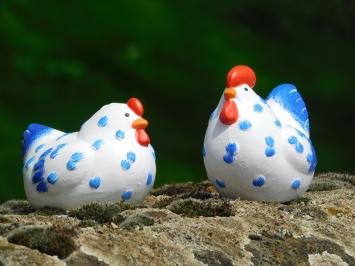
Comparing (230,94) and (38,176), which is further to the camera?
(230,94)

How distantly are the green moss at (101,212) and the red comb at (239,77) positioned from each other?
171 cm

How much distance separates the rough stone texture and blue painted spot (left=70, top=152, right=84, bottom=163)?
45cm

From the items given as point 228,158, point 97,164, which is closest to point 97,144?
point 97,164

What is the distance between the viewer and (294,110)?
36.9ft

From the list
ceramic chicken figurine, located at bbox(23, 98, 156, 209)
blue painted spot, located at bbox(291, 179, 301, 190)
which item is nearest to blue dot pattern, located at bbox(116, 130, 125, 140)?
ceramic chicken figurine, located at bbox(23, 98, 156, 209)

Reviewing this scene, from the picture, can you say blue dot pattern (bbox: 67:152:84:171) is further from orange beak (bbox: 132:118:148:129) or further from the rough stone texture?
orange beak (bbox: 132:118:148:129)

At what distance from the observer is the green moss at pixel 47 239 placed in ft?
26.8

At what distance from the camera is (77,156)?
32.8 feet

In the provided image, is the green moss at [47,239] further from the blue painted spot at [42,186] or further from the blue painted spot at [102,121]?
the blue painted spot at [102,121]

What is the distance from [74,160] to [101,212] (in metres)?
0.63

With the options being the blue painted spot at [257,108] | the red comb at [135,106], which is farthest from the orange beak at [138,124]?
the blue painted spot at [257,108]

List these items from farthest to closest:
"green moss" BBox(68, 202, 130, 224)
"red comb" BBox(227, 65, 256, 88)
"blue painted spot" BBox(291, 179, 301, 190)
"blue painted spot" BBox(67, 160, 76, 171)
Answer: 1. "red comb" BBox(227, 65, 256, 88)
2. "blue painted spot" BBox(291, 179, 301, 190)
3. "blue painted spot" BBox(67, 160, 76, 171)
4. "green moss" BBox(68, 202, 130, 224)

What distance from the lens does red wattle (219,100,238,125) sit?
10555mm

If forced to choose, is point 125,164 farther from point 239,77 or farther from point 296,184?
point 296,184
